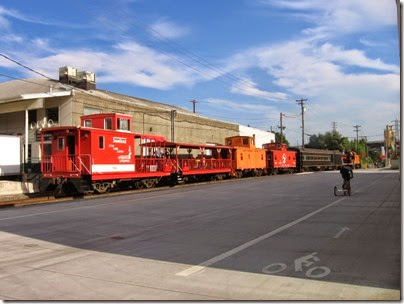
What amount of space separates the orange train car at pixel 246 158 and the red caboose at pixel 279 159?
152 centimetres

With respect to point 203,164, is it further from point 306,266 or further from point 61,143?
point 306,266

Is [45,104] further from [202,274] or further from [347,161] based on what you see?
[202,274]

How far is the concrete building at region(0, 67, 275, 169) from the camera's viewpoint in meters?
31.8

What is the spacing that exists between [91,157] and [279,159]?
2990 centimetres

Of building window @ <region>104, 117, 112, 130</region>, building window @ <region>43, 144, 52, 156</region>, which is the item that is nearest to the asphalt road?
building window @ <region>43, 144, 52, 156</region>

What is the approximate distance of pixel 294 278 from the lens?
6.13 meters

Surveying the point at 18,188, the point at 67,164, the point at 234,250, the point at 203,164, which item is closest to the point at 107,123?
the point at 67,164

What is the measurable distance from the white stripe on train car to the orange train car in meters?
15.0

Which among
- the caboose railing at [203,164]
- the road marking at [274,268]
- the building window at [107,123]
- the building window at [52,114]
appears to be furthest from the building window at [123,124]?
the road marking at [274,268]

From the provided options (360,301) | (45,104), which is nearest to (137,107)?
(45,104)

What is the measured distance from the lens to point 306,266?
22.3 feet

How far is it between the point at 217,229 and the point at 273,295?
202 inches

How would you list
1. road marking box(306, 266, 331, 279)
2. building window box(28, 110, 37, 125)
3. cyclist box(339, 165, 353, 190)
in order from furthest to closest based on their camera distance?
building window box(28, 110, 37, 125), cyclist box(339, 165, 353, 190), road marking box(306, 266, 331, 279)

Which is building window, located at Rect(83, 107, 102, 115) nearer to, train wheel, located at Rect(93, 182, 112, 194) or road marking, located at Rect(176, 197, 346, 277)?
train wheel, located at Rect(93, 182, 112, 194)
